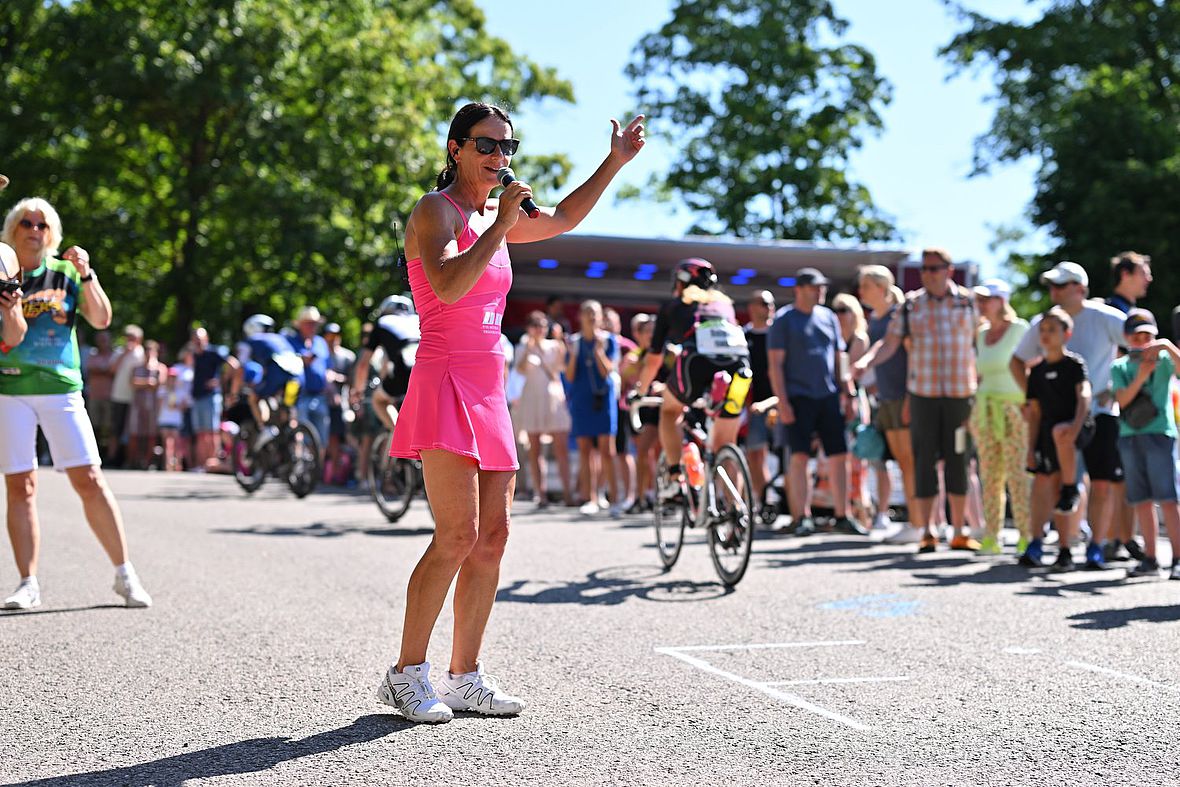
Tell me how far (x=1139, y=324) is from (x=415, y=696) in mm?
6414

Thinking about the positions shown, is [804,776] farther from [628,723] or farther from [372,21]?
[372,21]

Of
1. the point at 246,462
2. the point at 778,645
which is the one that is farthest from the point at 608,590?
the point at 246,462

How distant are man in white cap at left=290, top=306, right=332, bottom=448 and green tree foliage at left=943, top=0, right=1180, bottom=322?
18.3 m

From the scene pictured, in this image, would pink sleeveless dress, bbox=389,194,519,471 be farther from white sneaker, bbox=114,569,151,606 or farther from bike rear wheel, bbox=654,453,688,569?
bike rear wheel, bbox=654,453,688,569

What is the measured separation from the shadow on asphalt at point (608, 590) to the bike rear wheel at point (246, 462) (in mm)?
8117

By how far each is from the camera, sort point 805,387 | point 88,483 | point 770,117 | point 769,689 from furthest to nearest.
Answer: point 770,117 → point 805,387 → point 88,483 → point 769,689

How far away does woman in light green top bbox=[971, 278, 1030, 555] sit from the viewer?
36.8 ft

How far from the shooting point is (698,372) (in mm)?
9383

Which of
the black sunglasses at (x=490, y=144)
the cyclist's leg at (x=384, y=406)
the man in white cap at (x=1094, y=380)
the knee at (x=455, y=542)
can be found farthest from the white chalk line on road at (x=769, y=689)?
the cyclist's leg at (x=384, y=406)

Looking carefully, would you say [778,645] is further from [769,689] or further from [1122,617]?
[1122,617]

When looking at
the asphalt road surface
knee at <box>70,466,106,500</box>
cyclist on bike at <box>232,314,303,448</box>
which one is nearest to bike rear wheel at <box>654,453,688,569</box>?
the asphalt road surface

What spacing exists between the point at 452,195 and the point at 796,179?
34931 millimetres

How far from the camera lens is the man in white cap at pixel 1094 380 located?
996 centimetres

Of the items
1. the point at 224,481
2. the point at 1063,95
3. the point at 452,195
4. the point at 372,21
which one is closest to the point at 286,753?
the point at 452,195
